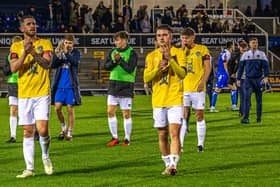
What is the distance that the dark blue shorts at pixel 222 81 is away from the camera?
3403 cm

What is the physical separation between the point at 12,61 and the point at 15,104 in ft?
24.3

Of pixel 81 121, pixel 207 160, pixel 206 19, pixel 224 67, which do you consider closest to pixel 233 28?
pixel 206 19

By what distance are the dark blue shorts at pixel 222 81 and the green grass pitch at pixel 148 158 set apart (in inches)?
225

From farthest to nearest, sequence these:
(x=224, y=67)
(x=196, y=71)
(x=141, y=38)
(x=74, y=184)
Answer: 1. (x=141, y=38)
2. (x=224, y=67)
3. (x=196, y=71)
4. (x=74, y=184)

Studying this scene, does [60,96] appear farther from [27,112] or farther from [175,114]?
[175,114]

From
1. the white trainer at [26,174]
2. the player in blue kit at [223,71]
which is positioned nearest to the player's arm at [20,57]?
the white trainer at [26,174]

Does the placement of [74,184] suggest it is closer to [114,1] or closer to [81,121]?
[81,121]

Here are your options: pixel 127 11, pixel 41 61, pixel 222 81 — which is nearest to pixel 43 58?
pixel 41 61

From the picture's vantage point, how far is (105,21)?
51.5 m

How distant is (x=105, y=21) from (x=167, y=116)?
36913 mm

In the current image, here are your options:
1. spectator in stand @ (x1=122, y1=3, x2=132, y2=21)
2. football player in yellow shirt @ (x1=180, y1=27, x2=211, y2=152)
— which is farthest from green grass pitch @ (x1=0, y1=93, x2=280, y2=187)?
spectator in stand @ (x1=122, y1=3, x2=132, y2=21)

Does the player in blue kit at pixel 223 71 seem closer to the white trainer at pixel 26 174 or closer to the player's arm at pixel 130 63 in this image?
the player's arm at pixel 130 63

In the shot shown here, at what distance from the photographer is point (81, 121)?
29.0 metres

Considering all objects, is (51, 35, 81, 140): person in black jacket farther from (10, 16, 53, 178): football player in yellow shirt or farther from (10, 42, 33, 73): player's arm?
(10, 42, 33, 73): player's arm
